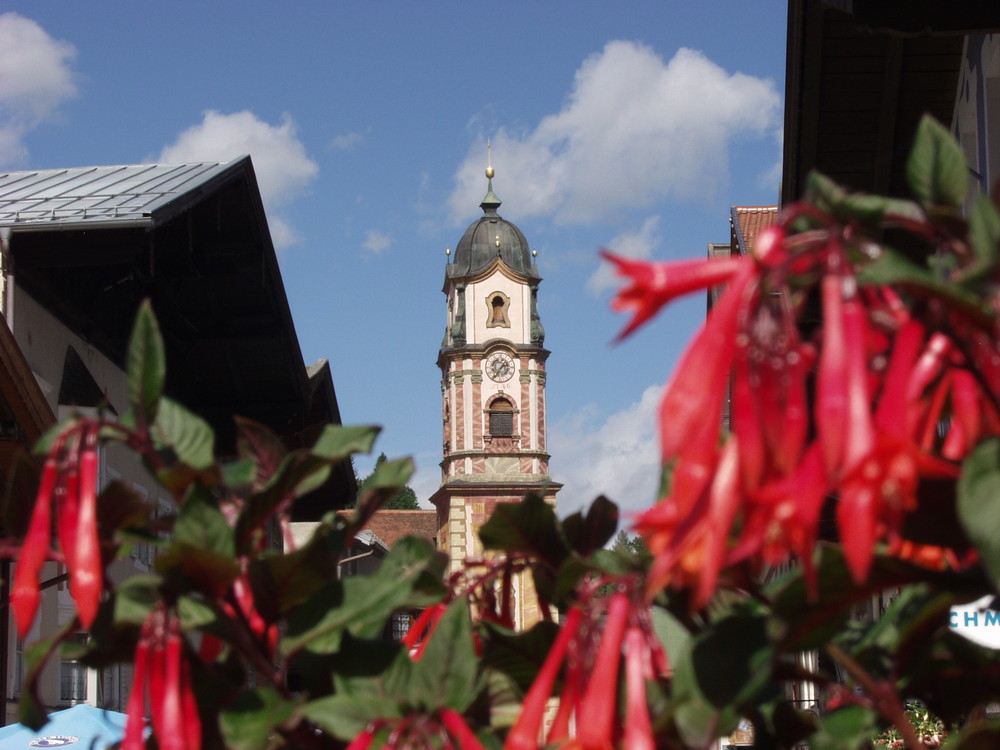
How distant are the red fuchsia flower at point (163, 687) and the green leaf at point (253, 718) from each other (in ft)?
0.14

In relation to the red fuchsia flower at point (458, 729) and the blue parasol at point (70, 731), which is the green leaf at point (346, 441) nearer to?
the red fuchsia flower at point (458, 729)

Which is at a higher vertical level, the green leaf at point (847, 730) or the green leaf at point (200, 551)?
the green leaf at point (200, 551)

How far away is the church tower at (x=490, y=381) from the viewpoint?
66.7 metres

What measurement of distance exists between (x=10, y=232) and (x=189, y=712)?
399 inches

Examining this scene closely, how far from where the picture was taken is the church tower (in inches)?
2625

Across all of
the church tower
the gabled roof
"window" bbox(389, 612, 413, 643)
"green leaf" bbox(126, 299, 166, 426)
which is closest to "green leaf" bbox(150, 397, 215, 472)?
"green leaf" bbox(126, 299, 166, 426)

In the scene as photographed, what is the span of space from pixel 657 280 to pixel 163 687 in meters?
0.92

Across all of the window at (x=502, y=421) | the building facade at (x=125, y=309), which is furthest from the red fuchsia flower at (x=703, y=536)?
the window at (x=502, y=421)

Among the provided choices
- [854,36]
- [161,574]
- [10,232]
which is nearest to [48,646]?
[161,574]

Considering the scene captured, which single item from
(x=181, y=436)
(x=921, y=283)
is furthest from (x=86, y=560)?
(x=921, y=283)

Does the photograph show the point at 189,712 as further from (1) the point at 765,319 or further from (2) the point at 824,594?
(1) the point at 765,319

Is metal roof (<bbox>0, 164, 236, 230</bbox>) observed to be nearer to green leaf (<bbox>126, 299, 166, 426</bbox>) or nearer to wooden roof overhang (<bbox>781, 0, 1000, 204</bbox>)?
wooden roof overhang (<bbox>781, 0, 1000, 204</bbox>)

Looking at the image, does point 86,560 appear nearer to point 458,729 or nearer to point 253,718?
point 253,718

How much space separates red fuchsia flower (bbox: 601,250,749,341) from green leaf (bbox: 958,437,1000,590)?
0.29 meters
